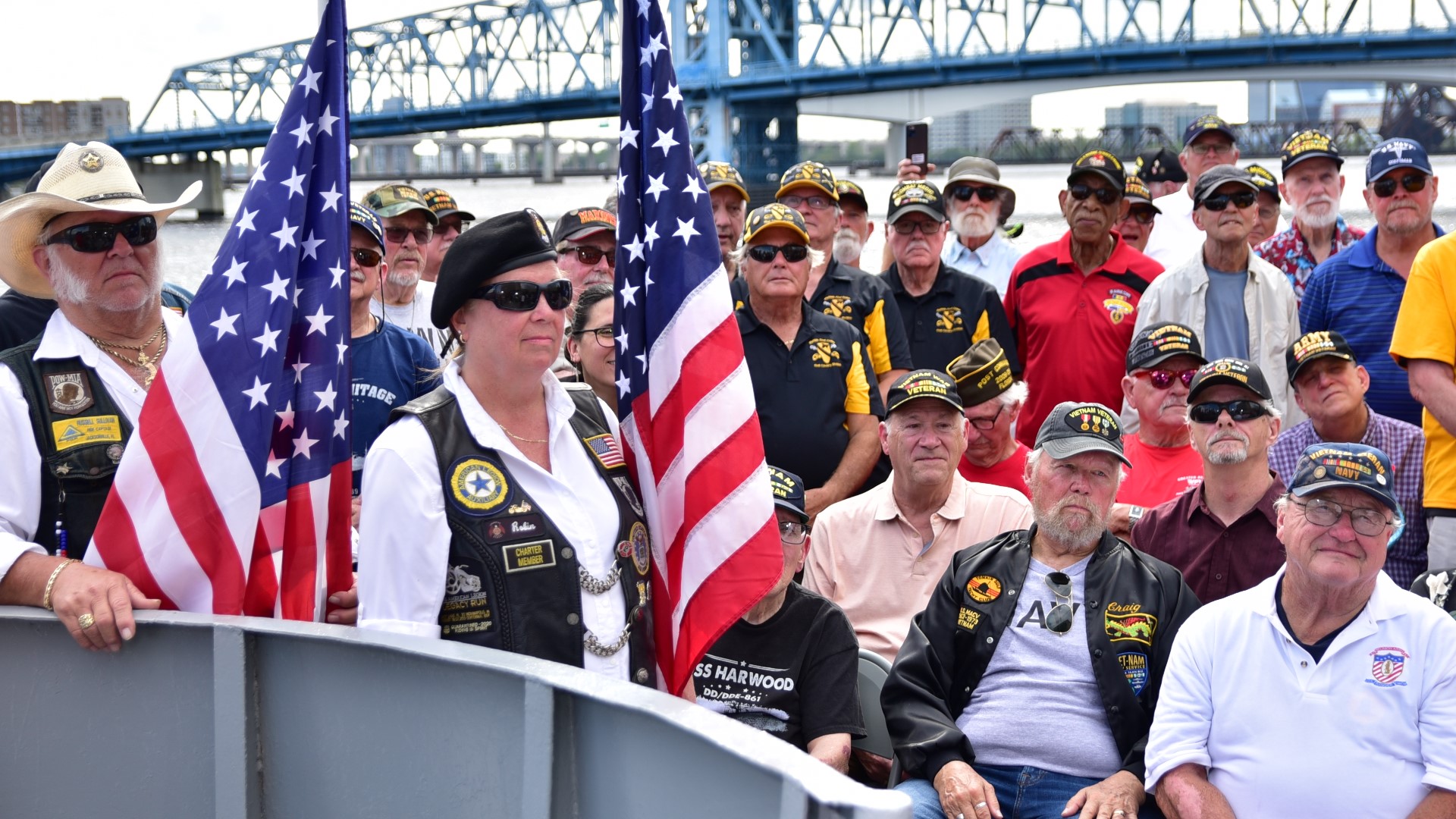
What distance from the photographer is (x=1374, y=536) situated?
3.49m

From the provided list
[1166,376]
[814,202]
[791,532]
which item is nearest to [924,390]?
[791,532]

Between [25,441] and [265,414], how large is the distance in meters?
0.53

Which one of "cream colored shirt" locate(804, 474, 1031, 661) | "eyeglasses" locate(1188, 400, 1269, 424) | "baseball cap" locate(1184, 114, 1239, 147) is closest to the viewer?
"eyeglasses" locate(1188, 400, 1269, 424)

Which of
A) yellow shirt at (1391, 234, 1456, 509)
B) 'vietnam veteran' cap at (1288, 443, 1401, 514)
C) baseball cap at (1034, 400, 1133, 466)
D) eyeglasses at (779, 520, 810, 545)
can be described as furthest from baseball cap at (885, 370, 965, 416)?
yellow shirt at (1391, 234, 1456, 509)

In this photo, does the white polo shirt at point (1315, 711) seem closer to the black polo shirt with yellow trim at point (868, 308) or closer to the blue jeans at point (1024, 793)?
the blue jeans at point (1024, 793)

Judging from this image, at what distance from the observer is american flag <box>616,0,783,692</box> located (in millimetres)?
3115

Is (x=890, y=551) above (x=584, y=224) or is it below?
below

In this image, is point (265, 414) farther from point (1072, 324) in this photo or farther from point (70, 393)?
point (1072, 324)

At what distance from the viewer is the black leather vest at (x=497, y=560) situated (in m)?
2.87

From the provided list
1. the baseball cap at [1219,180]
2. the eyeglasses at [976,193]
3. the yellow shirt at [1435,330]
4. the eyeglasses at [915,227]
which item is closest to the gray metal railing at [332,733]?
the yellow shirt at [1435,330]

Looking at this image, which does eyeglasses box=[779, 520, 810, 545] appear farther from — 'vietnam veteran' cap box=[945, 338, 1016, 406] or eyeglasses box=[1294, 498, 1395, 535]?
eyeglasses box=[1294, 498, 1395, 535]

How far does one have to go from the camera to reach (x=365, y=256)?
4988mm

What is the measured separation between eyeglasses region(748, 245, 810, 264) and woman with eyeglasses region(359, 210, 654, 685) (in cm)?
258

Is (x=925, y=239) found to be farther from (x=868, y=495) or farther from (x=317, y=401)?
(x=317, y=401)
